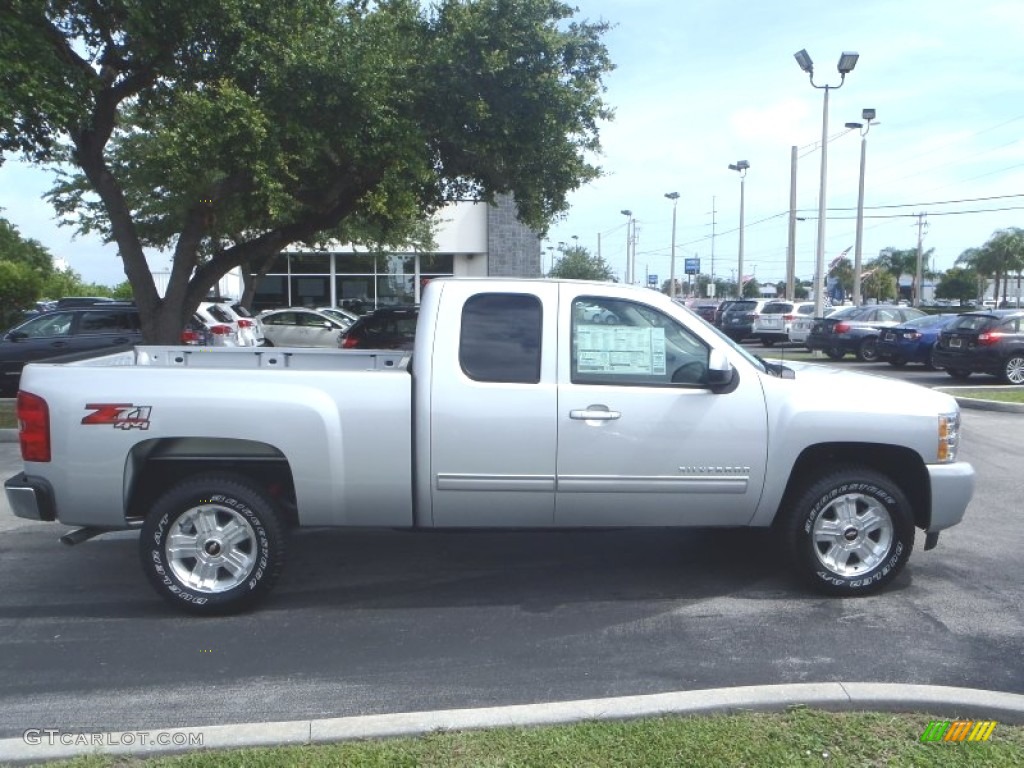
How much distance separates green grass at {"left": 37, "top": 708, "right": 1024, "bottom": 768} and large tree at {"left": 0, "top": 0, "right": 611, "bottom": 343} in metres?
9.16

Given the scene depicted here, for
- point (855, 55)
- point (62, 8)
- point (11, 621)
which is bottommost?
point (11, 621)

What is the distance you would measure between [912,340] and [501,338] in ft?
63.5

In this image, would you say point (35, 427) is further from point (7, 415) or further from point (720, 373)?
point (7, 415)

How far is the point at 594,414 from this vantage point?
559cm

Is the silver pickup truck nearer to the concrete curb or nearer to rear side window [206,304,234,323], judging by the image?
the concrete curb

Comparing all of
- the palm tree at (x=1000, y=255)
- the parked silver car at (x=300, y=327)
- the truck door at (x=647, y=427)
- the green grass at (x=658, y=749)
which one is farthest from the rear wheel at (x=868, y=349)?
the palm tree at (x=1000, y=255)

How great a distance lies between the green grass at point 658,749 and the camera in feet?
12.4

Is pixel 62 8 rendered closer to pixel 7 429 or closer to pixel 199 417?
pixel 7 429

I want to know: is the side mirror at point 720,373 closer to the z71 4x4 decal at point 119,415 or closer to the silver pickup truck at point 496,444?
the silver pickup truck at point 496,444

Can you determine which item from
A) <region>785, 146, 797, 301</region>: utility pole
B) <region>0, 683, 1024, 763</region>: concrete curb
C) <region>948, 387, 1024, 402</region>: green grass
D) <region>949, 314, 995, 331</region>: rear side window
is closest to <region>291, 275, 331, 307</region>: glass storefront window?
<region>785, 146, 797, 301</region>: utility pole

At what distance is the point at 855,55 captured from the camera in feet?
88.8

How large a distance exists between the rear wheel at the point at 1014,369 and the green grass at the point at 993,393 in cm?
92

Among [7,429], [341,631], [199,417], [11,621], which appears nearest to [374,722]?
[341,631]

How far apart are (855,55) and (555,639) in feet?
84.7
